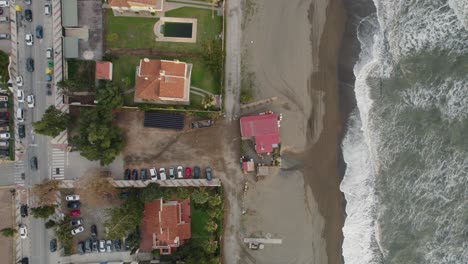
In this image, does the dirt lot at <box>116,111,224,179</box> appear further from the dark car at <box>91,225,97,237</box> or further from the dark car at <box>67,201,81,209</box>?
the dark car at <box>91,225,97,237</box>

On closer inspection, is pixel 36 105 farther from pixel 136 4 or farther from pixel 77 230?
pixel 136 4

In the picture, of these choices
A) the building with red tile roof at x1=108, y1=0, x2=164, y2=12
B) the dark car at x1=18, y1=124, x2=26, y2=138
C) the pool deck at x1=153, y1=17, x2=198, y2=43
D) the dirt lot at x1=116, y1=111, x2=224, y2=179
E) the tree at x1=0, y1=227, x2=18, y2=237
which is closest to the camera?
the building with red tile roof at x1=108, y1=0, x2=164, y2=12

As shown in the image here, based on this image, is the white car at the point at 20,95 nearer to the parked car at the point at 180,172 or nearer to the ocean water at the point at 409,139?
the parked car at the point at 180,172

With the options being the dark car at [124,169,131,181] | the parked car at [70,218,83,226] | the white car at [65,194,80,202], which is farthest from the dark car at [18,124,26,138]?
the dark car at [124,169,131,181]

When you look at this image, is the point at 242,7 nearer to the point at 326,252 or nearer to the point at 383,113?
the point at 383,113

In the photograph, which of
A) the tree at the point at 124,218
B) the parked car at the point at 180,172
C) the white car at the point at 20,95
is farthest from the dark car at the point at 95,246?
the white car at the point at 20,95
